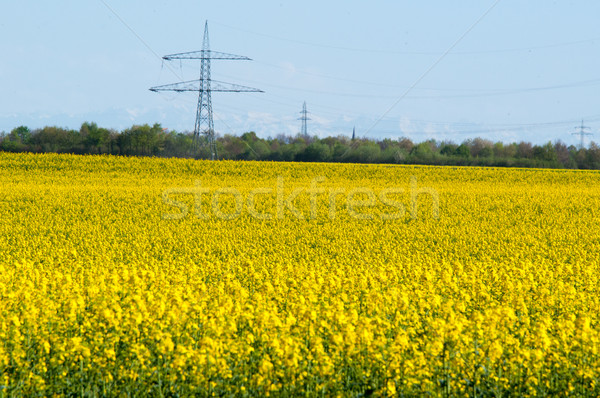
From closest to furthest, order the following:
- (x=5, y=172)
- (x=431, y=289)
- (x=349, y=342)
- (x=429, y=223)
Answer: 1. (x=349, y=342)
2. (x=431, y=289)
3. (x=429, y=223)
4. (x=5, y=172)

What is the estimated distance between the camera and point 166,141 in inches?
2383

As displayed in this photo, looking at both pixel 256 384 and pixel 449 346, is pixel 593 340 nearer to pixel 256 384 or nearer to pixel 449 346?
pixel 449 346

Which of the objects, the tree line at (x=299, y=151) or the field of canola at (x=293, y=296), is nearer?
the field of canola at (x=293, y=296)

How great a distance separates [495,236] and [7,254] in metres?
→ 13.2

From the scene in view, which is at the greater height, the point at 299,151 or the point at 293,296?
the point at 299,151

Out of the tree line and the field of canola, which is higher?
the tree line

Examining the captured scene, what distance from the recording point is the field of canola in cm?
553


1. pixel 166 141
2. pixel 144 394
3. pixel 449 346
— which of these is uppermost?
pixel 166 141

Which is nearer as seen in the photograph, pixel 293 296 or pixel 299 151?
pixel 293 296

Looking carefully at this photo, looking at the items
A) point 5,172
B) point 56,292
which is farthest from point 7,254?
point 5,172

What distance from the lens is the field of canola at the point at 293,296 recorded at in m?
5.53

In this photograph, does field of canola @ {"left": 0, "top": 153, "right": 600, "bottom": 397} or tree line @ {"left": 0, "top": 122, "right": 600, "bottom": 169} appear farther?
tree line @ {"left": 0, "top": 122, "right": 600, "bottom": 169}

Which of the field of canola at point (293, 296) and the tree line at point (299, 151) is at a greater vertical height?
the tree line at point (299, 151)

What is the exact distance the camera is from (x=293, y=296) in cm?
791
